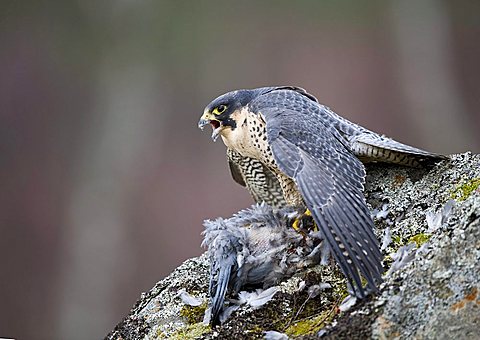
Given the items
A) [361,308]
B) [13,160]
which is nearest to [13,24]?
[13,160]

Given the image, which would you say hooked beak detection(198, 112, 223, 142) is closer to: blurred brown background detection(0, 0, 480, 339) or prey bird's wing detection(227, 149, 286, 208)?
prey bird's wing detection(227, 149, 286, 208)

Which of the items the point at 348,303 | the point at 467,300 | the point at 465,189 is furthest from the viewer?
the point at 465,189

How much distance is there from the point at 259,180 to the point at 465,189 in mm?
709

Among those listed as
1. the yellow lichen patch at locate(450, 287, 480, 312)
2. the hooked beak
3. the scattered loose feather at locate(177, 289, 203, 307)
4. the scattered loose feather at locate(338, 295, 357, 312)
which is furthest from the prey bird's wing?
the yellow lichen patch at locate(450, 287, 480, 312)

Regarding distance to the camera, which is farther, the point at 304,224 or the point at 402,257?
the point at 304,224

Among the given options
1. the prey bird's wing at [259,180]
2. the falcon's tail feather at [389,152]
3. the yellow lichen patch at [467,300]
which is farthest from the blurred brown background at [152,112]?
the yellow lichen patch at [467,300]

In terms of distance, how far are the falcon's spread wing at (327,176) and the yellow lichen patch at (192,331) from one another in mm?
390

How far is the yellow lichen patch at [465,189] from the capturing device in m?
1.58

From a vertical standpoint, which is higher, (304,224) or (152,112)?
(152,112)

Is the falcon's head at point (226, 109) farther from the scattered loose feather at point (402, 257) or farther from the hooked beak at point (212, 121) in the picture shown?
the scattered loose feather at point (402, 257)

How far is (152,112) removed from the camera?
428 centimetres

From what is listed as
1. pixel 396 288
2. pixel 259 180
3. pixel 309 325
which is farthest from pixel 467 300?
pixel 259 180

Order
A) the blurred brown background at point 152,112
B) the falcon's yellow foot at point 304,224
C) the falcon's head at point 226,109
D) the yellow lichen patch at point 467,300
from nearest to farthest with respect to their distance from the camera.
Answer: the yellow lichen patch at point 467,300 < the falcon's yellow foot at point 304,224 < the falcon's head at point 226,109 < the blurred brown background at point 152,112

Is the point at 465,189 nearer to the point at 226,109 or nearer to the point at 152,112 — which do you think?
the point at 226,109
